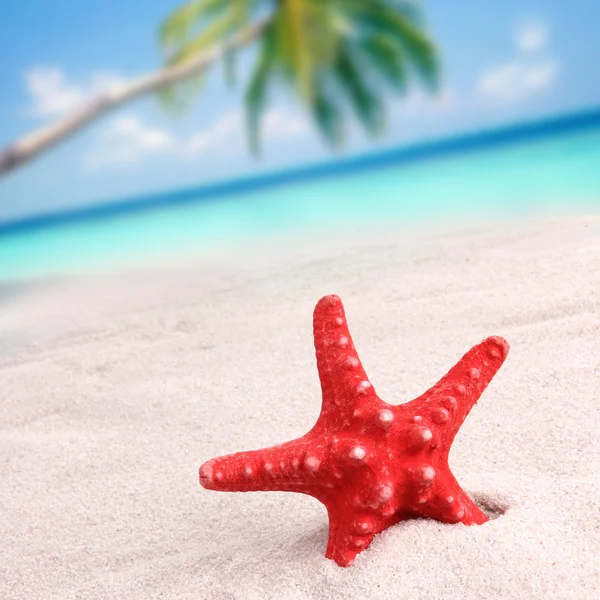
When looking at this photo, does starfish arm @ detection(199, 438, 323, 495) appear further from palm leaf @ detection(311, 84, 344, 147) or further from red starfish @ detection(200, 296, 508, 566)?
palm leaf @ detection(311, 84, 344, 147)

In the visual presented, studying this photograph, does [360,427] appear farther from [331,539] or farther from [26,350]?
[26,350]

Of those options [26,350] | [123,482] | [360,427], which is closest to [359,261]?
[26,350]

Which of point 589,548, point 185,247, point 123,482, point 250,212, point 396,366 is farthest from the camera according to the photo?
point 250,212

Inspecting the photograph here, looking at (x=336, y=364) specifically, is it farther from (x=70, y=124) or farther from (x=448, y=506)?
(x=70, y=124)

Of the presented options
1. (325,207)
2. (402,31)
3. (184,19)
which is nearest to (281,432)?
(184,19)

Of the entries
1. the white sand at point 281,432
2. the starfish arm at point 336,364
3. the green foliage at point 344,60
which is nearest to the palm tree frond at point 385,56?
the green foliage at point 344,60

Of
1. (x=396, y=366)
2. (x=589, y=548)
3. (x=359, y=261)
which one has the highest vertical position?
(x=359, y=261)

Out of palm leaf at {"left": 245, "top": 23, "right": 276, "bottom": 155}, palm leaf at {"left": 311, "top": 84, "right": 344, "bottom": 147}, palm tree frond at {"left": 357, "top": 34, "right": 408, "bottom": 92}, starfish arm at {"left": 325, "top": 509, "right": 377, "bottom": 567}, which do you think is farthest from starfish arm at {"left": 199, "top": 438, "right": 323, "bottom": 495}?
palm tree frond at {"left": 357, "top": 34, "right": 408, "bottom": 92}
